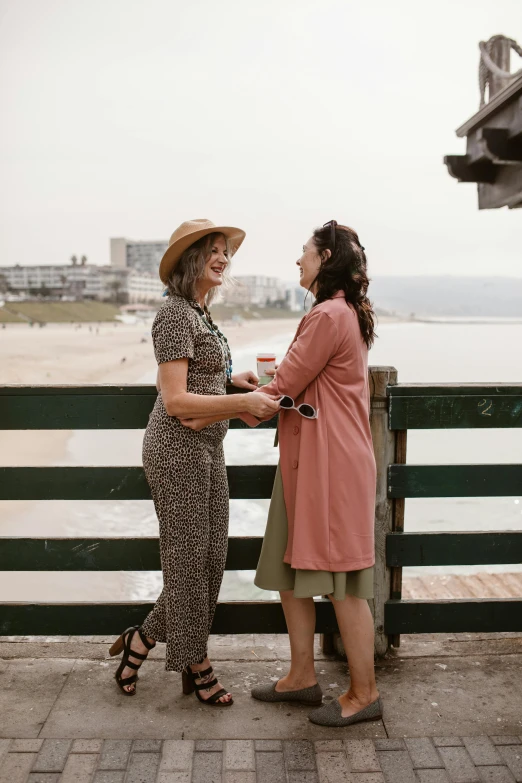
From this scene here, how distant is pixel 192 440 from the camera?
9.63ft

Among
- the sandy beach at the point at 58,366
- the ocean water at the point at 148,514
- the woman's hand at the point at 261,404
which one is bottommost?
the sandy beach at the point at 58,366

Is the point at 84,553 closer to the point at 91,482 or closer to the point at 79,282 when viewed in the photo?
the point at 91,482

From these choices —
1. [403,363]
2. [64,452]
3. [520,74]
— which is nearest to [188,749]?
[520,74]

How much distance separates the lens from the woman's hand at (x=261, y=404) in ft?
9.05

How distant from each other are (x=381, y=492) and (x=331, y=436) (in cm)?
71

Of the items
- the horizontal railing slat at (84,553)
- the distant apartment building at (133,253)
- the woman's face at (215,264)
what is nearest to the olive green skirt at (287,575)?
the horizontal railing slat at (84,553)

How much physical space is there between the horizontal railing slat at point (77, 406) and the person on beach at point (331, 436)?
0.57 meters

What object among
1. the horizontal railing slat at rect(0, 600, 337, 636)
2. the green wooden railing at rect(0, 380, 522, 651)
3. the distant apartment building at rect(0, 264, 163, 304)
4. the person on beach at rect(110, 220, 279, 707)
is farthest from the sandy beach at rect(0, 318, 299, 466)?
the distant apartment building at rect(0, 264, 163, 304)

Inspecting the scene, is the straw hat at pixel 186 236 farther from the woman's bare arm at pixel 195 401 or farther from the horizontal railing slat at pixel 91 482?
the horizontal railing slat at pixel 91 482

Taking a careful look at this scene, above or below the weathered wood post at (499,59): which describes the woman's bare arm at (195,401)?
below

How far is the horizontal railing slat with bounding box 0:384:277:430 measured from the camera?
11.0 feet

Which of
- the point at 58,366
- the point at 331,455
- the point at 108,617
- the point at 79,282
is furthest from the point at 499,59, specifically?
the point at 79,282

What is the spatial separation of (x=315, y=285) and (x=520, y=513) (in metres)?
12.3

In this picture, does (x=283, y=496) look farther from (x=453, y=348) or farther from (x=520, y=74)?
(x=453, y=348)
